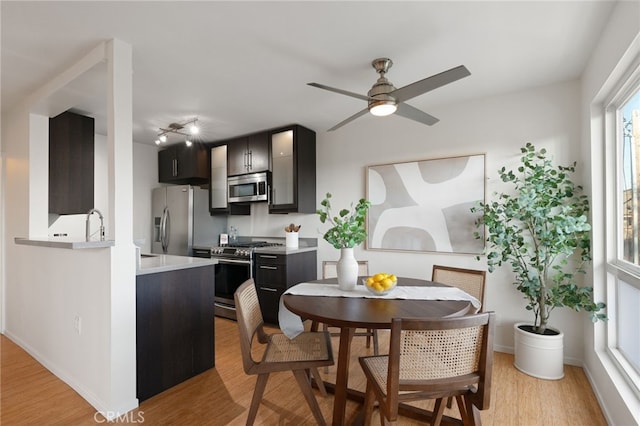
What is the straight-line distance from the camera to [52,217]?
3.22 m

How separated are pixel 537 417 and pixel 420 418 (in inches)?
29.3

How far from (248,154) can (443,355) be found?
12.1 ft

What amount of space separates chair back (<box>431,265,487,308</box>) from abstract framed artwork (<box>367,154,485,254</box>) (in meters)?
0.65

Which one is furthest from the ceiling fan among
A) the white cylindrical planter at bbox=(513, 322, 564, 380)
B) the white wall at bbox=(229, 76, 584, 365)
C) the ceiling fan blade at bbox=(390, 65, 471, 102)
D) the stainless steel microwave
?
the stainless steel microwave

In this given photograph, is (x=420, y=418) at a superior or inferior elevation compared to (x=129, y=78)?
inferior

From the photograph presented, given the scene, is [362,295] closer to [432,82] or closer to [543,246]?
[432,82]

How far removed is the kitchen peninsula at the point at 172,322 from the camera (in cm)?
214

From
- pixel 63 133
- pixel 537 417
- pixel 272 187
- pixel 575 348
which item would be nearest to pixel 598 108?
pixel 575 348

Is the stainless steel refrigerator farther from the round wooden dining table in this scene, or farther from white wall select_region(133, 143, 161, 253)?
the round wooden dining table

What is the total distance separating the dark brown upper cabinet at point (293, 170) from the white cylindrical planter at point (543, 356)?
8.71ft

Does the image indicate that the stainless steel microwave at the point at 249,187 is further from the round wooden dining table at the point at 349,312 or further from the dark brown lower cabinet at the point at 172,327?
the round wooden dining table at the point at 349,312

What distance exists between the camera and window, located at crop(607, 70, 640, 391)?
6.00 feet

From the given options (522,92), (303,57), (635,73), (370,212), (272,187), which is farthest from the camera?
(272,187)

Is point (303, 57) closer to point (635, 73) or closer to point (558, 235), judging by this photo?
point (635, 73)
